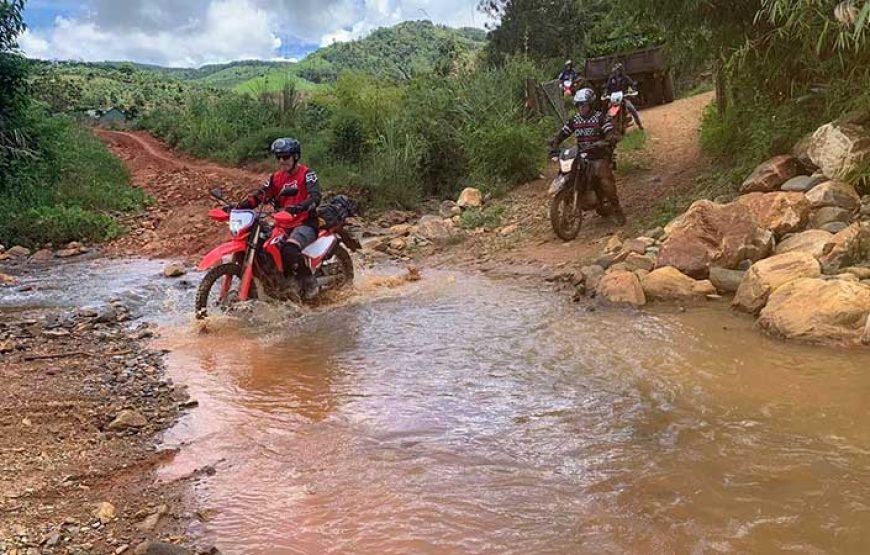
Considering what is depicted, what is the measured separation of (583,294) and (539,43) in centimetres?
1948

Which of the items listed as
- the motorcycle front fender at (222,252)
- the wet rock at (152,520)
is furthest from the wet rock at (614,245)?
the wet rock at (152,520)

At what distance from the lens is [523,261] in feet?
32.4

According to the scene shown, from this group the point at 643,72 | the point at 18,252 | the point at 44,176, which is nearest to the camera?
the point at 44,176

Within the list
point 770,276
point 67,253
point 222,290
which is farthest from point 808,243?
point 67,253

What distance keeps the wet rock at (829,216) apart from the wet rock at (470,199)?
21.3 feet

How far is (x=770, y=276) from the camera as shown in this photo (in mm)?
6781

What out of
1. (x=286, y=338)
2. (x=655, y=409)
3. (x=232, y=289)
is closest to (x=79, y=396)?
(x=286, y=338)

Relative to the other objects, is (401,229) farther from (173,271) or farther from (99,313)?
(99,313)

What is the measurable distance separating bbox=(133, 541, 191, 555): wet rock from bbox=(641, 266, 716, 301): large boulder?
5473 mm

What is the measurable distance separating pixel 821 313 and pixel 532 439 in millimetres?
2971

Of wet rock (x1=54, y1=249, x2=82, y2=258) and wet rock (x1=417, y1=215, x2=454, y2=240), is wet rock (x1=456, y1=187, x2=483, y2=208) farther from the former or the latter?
wet rock (x1=54, y1=249, x2=82, y2=258)

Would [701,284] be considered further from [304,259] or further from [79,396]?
[79,396]

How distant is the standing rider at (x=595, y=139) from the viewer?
10.1m

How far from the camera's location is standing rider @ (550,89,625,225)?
33.1 feet
